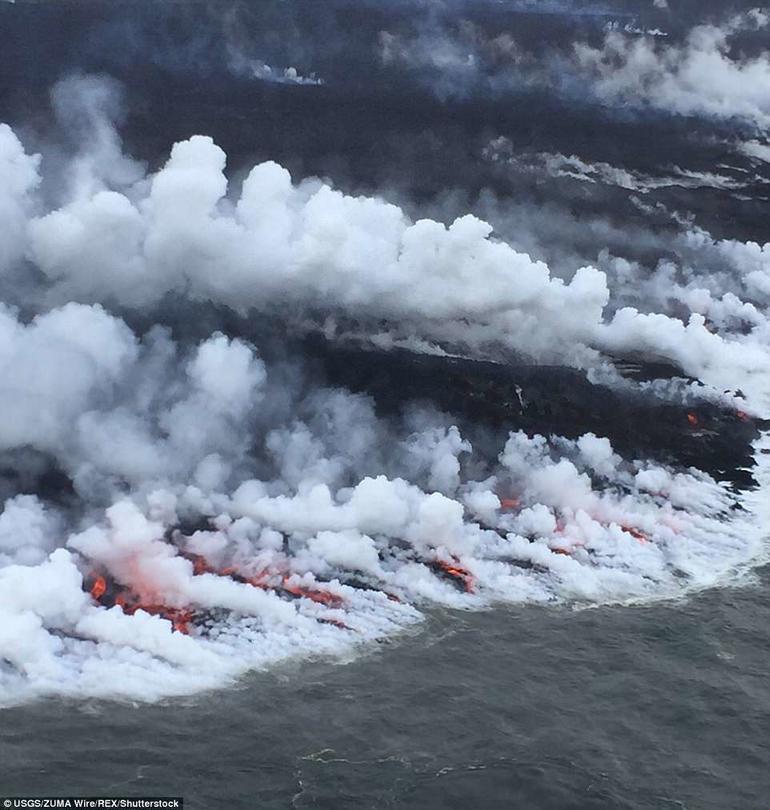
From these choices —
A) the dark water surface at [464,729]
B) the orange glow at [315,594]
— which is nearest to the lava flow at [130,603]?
the dark water surface at [464,729]

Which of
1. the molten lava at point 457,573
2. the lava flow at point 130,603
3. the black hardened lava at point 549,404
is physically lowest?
the lava flow at point 130,603

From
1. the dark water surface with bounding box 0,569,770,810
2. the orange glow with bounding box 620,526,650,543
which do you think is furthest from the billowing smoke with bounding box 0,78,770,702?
the dark water surface with bounding box 0,569,770,810

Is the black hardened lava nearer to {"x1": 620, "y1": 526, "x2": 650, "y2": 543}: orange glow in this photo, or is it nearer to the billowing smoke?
the billowing smoke

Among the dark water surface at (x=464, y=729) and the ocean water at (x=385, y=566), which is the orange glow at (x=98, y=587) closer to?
the ocean water at (x=385, y=566)

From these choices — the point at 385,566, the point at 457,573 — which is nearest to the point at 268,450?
the point at 385,566

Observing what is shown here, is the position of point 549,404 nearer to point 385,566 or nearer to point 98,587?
point 385,566
